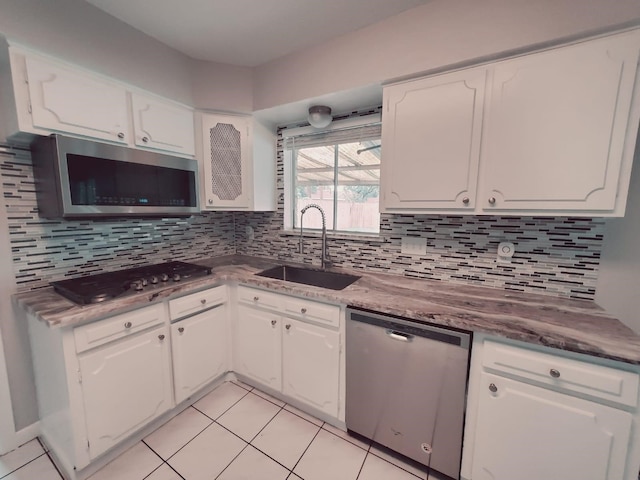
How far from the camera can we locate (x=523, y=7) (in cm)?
111

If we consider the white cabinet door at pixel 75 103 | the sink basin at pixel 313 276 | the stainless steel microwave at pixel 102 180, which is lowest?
the sink basin at pixel 313 276

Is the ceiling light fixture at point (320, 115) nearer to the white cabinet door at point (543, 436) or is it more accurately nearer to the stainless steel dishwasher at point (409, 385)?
the stainless steel dishwasher at point (409, 385)

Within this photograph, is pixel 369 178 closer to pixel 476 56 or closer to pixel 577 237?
pixel 476 56

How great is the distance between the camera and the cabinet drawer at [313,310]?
1440 mm

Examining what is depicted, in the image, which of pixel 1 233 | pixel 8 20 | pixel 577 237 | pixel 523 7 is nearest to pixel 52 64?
pixel 8 20

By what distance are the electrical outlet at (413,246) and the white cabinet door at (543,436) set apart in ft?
2.72

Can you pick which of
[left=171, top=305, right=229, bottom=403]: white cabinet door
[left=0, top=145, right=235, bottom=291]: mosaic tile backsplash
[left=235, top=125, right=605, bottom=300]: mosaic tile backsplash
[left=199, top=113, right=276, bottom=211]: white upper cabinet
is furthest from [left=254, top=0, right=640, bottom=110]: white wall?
[left=171, top=305, right=229, bottom=403]: white cabinet door

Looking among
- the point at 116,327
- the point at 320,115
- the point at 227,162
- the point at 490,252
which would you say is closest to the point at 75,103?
the point at 227,162

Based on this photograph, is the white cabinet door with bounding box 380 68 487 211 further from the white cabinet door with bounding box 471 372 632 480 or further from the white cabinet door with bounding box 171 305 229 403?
the white cabinet door with bounding box 171 305 229 403

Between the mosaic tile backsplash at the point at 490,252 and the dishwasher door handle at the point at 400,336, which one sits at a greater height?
the mosaic tile backsplash at the point at 490,252

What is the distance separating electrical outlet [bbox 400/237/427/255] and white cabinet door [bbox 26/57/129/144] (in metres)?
1.90

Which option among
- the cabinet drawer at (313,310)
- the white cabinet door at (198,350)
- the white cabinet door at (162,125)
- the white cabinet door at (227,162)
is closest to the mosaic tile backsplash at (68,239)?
the white cabinet door at (227,162)

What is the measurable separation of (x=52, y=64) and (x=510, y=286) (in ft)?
8.92

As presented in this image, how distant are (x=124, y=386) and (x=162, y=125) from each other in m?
1.60
